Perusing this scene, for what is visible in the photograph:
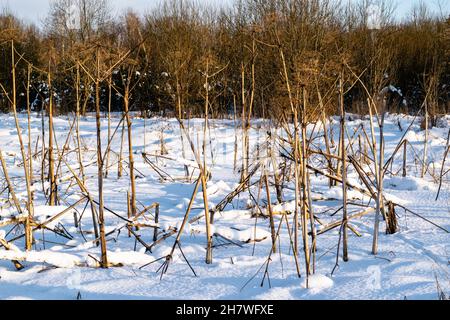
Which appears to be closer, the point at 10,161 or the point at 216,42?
the point at 10,161

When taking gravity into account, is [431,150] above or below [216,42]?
below

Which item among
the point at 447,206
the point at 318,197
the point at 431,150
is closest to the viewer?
the point at 447,206

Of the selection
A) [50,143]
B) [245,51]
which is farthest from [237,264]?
[245,51]

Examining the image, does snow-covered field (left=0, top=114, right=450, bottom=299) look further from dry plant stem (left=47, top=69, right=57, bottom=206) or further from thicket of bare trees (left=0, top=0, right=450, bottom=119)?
thicket of bare trees (left=0, top=0, right=450, bottom=119)

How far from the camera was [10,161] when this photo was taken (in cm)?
743

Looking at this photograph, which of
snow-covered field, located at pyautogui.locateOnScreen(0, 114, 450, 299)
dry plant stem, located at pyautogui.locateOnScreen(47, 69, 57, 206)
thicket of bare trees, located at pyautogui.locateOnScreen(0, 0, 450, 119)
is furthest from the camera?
thicket of bare trees, located at pyautogui.locateOnScreen(0, 0, 450, 119)

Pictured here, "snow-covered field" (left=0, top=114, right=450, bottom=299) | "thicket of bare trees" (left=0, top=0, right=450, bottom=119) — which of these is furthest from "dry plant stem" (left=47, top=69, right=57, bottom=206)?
"thicket of bare trees" (left=0, top=0, right=450, bottom=119)

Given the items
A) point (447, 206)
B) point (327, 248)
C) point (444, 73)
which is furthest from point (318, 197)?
point (444, 73)

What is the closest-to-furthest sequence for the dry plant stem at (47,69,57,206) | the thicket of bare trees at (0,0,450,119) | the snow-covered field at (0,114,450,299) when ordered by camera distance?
1. the snow-covered field at (0,114,450,299)
2. the dry plant stem at (47,69,57,206)
3. the thicket of bare trees at (0,0,450,119)

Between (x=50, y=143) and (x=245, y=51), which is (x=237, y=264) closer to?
(x=50, y=143)

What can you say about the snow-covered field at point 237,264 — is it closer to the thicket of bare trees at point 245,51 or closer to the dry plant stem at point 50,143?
the dry plant stem at point 50,143

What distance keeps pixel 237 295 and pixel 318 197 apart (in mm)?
1761

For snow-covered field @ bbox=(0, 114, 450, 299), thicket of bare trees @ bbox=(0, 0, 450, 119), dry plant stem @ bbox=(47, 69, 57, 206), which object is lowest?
snow-covered field @ bbox=(0, 114, 450, 299)

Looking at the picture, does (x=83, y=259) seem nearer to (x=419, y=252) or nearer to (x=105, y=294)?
(x=105, y=294)
